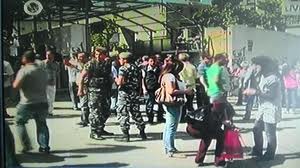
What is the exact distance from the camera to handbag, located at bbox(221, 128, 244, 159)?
4.84 meters

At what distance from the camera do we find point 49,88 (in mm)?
4680

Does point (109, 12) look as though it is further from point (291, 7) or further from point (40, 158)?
point (291, 7)

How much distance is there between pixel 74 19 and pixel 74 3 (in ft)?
0.51

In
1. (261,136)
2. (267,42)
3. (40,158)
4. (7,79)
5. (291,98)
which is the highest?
(267,42)

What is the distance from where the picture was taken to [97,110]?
487cm

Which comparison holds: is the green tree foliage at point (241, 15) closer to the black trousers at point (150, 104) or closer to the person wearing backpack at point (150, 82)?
the person wearing backpack at point (150, 82)

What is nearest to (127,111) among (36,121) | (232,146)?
(36,121)

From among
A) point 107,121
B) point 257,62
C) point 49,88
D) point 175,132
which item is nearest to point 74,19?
point 49,88

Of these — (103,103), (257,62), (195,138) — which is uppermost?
(257,62)

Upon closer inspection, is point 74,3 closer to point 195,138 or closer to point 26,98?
point 26,98

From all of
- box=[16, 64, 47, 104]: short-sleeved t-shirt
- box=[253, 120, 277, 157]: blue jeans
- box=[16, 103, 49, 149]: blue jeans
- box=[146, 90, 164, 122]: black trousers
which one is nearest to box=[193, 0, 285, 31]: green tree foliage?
box=[146, 90, 164, 122]: black trousers

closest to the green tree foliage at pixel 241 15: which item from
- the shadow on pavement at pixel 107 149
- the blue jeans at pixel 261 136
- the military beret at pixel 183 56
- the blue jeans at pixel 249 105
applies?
the military beret at pixel 183 56

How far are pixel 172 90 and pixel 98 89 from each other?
69 cm

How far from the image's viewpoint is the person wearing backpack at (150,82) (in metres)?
4.77
